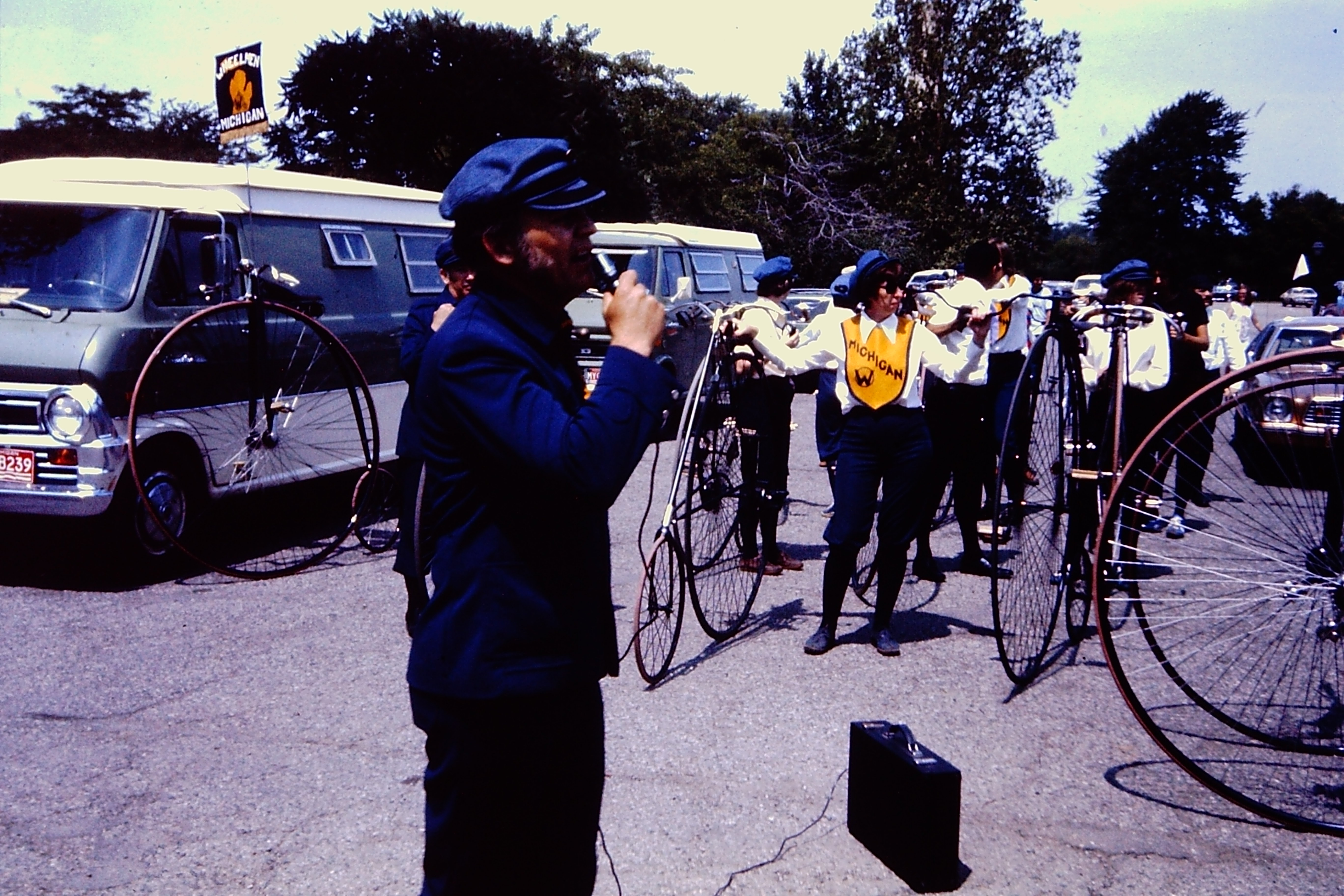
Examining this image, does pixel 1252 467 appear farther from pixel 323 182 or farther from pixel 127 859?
pixel 323 182

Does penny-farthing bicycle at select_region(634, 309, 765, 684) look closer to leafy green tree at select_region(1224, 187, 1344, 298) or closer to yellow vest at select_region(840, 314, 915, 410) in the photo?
yellow vest at select_region(840, 314, 915, 410)

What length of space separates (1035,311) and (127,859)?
21.5 m

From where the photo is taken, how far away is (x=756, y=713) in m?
5.22

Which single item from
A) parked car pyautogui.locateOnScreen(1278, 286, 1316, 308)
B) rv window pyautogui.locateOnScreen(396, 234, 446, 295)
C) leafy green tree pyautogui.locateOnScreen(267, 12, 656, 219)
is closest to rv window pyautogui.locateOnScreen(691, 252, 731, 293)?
rv window pyautogui.locateOnScreen(396, 234, 446, 295)

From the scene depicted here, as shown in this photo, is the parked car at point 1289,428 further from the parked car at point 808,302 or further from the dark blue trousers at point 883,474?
the parked car at point 808,302

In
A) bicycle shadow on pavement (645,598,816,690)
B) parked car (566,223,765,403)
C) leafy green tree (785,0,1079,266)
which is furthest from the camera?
leafy green tree (785,0,1079,266)

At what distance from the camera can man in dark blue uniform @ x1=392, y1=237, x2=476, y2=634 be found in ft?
16.6

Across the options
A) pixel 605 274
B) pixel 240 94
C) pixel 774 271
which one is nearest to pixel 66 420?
pixel 240 94

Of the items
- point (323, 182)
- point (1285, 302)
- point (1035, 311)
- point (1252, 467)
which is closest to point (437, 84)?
point (1035, 311)

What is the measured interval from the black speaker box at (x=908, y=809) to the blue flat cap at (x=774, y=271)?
4.32 meters

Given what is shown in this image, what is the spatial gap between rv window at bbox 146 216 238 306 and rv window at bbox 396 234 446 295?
7.93 feet

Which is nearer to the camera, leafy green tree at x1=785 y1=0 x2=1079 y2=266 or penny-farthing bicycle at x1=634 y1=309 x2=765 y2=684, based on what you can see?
penny-farthing bicycle at x1=634 y1=309 x2=765 y2=684

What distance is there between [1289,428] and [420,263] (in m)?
8.11

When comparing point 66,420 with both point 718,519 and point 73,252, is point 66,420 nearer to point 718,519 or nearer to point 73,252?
point 73,252
